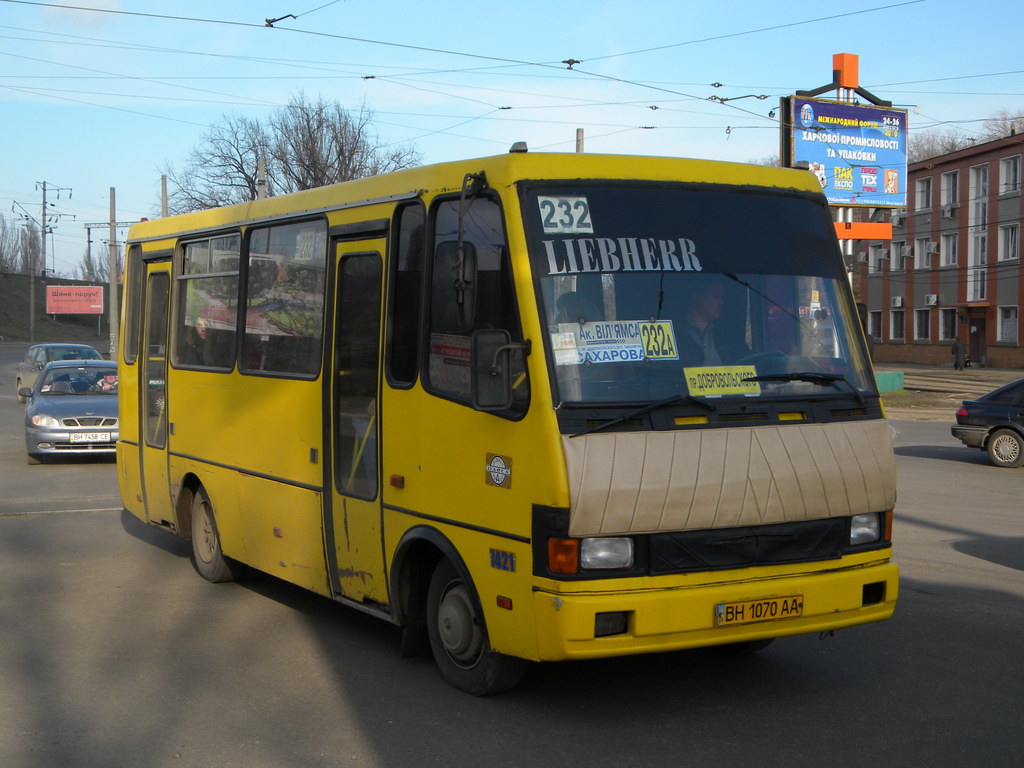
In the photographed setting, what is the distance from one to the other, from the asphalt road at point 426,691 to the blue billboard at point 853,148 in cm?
2549

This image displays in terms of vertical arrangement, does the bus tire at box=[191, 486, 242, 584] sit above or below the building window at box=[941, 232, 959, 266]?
below

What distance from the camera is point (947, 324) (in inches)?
2359

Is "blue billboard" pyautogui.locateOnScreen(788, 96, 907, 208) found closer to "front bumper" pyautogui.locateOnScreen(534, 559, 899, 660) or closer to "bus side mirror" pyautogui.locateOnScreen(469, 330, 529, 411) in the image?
"front bumper" pyautogui.locateOnScreen(534, 559, 899, 660)

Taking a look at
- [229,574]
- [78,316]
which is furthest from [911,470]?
[78,316]

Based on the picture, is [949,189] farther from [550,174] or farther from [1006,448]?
[550,174]

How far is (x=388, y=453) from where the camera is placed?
21.1ft

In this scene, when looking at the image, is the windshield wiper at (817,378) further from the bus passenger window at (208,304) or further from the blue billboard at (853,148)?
the blue billboard at (853,148)

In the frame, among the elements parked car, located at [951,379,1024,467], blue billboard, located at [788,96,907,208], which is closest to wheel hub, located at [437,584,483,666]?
parked car, located at [951,379,1024,467]

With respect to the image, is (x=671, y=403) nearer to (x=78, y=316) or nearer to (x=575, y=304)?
(x=575, y=304)

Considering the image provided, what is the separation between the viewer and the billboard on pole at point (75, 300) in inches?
4390

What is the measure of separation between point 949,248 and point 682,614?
2303 inches

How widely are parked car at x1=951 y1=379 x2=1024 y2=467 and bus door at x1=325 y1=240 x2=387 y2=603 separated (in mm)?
13927

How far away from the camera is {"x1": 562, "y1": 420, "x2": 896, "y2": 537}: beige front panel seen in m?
5.16

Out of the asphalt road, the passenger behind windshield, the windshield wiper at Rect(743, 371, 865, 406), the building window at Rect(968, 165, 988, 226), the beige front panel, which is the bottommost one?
the asphalt road
